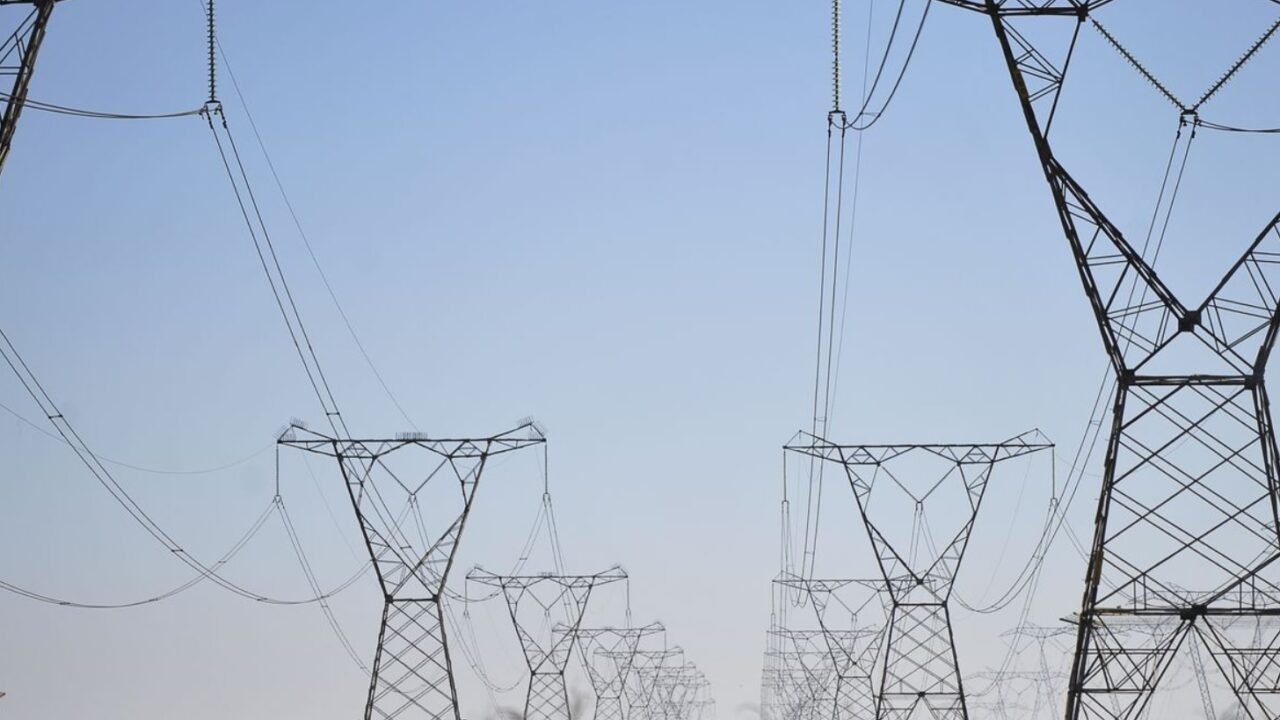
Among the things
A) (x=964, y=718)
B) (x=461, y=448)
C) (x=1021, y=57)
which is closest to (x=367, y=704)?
(x=461, y=448)

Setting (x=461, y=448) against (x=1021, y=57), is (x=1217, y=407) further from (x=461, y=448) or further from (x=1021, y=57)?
(x=461, y=448)

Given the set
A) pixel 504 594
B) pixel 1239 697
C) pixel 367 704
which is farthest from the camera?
pixel 504 594

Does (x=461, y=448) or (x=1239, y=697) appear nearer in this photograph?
(x=1239, y=697)

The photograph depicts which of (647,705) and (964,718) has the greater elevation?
(647,705)

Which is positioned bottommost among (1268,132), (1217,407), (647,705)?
(1217,407)

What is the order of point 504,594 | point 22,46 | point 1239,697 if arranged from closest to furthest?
point 22,46
point 1239,697
point 504,594

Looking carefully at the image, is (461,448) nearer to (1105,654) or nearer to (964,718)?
(964,718)

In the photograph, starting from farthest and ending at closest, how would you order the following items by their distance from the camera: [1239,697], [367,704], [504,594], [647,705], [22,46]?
[647,705], [504,594], [367,704], [1239,697], [22,46]

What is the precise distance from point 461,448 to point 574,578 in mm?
19786

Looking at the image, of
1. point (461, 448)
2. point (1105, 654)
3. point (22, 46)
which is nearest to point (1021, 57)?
point (1105, 654)

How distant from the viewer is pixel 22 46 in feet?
69.2

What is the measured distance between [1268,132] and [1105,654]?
8445 millimetres

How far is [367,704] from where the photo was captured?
4094cm

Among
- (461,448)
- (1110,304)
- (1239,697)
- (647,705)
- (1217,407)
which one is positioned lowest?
(1239,697)
